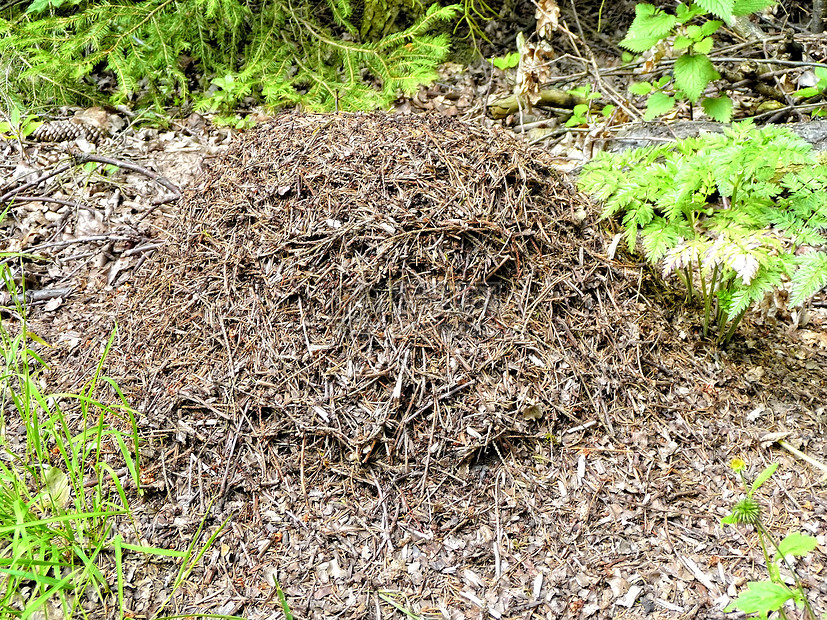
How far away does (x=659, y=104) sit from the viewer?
316 centimetres

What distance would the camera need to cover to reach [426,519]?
6.94ft

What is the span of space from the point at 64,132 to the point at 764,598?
456 centimetres

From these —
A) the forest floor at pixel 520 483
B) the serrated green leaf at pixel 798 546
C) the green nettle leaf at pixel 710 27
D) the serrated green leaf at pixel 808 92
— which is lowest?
the forest floor at pixel 520 483

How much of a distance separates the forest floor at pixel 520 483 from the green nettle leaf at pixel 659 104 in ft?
2.72

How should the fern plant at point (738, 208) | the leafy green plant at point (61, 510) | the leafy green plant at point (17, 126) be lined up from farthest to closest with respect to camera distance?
the leafy green plant at point (17, 126), the fern plant at point (738, 208), the leafy green plant at point (61, 510)

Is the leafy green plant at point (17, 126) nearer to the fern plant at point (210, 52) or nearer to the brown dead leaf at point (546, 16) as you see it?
the fern plant at point (210, 52)

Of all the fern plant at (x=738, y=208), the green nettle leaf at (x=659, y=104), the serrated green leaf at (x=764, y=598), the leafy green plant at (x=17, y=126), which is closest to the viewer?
the serrated green leaf at (x=764, y=598)

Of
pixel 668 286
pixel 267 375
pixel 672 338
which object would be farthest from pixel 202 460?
pixel 668 286

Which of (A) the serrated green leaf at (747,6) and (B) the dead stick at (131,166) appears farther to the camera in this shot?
(B) the dead stick at (131,166)

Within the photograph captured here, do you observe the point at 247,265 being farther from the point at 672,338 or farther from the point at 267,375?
the point at 672,338

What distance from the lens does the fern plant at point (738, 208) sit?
2.12 meters

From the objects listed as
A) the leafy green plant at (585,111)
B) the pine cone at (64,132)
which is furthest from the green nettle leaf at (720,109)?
the pine cone at (64,132)

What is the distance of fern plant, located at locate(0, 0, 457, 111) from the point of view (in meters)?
3.71

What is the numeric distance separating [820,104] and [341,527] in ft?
11.9
